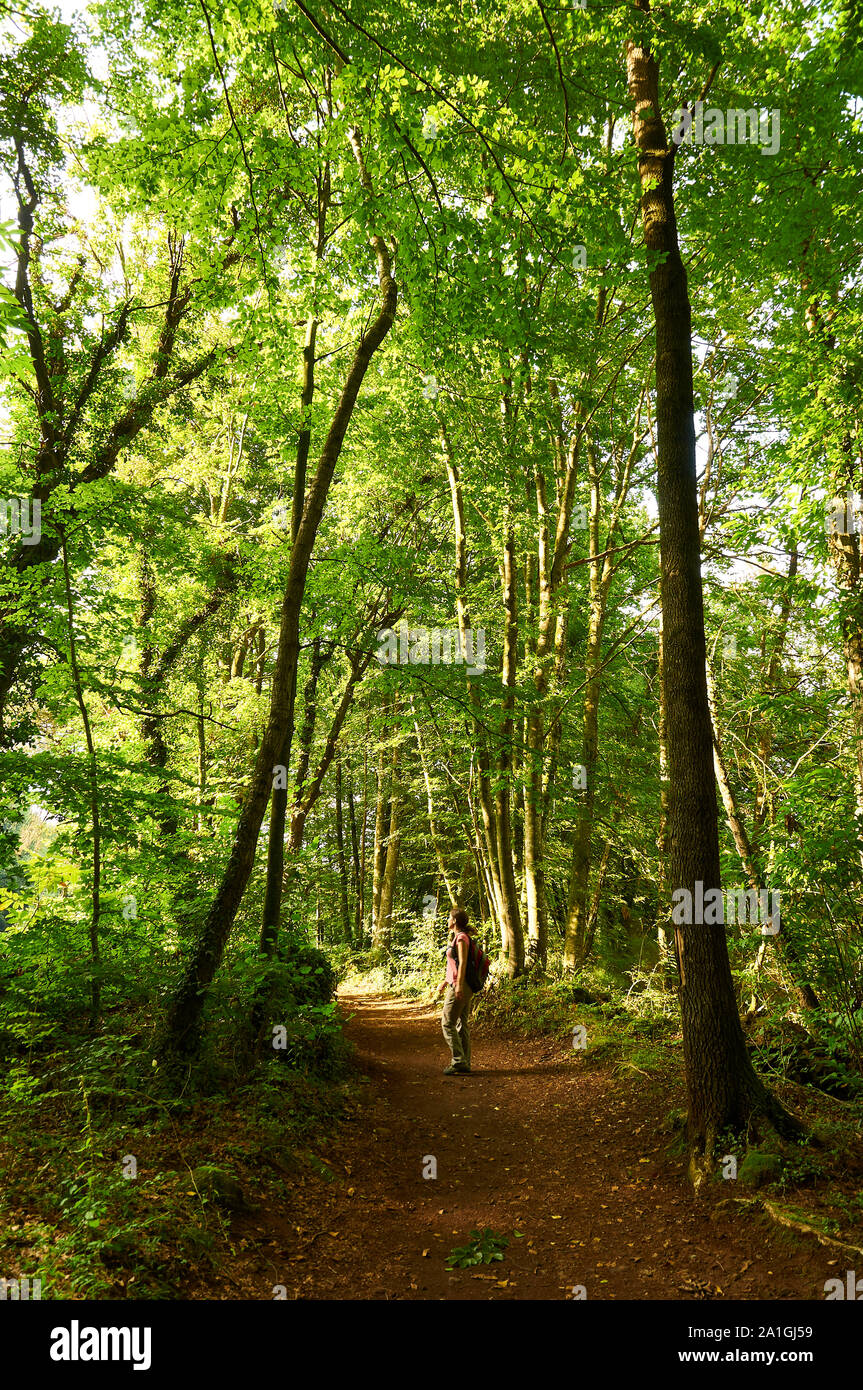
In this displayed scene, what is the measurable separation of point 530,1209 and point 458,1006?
13.1 feet

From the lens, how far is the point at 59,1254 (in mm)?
3314

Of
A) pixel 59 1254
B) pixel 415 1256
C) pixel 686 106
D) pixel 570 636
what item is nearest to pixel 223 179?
pixel 686 106

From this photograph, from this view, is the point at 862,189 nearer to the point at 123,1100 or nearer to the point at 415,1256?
the point at 415,1256

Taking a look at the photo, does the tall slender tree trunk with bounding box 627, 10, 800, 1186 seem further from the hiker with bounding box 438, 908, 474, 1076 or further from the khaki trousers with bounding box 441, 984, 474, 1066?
the khaki trousers with bounding box 441, 984, 474, 1066

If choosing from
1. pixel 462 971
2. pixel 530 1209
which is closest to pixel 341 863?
pixel 462 971

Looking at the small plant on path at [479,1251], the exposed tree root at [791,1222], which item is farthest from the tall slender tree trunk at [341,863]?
the exposed tree root at [791,1222]

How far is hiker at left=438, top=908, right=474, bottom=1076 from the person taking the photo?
29.1 ft

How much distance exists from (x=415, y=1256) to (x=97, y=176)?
9403 millimetres

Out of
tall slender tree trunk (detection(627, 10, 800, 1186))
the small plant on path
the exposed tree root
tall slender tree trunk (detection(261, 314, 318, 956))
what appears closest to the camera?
the exposed tree root

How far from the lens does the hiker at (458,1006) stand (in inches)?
349

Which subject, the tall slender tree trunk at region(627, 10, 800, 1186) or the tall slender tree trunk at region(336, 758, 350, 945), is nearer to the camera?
the tall slender tree trunk at region(627, 10, 800, 1186)

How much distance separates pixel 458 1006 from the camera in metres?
8.91

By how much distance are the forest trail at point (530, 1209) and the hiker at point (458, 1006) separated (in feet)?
2.27

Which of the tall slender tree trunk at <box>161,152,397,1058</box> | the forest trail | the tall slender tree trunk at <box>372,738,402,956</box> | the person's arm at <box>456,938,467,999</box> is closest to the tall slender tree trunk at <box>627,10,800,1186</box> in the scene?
the forest trail
